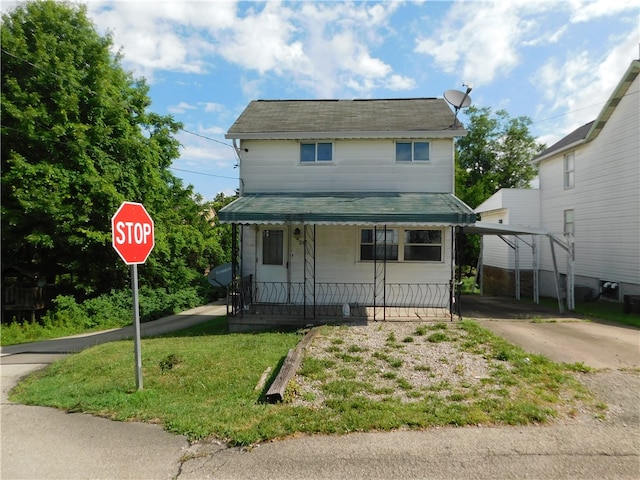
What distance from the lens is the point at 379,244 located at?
419 inches

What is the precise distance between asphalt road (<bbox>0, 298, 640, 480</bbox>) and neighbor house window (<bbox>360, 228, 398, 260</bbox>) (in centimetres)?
680

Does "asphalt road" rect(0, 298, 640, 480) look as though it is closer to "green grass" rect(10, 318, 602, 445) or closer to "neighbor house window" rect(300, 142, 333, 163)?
"green grass" rect(10, 318, 602, 445)

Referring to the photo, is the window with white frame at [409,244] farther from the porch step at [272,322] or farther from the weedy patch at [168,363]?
the weedy patch at [168,363]

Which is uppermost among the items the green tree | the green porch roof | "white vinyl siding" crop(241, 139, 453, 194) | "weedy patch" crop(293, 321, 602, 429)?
the green tree

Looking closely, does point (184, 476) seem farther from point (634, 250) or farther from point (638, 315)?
point (634, 250)

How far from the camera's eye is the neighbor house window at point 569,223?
51.8 ft

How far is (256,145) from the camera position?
37.4 feet

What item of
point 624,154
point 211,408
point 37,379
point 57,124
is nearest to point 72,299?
point 57,124

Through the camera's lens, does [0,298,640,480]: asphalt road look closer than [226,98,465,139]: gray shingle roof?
Yes

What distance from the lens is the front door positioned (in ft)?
35.5

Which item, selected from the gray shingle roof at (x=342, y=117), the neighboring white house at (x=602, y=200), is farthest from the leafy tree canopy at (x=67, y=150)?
the neighboring white house at (x=602, y=200)

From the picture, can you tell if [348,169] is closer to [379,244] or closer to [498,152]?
[379,244]

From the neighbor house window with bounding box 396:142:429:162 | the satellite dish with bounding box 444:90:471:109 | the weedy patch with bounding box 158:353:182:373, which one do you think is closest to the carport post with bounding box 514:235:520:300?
the neighbor house window with bounding box 396:142:429:162

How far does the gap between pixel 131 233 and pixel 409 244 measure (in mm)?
8073
